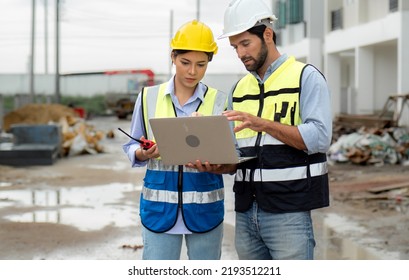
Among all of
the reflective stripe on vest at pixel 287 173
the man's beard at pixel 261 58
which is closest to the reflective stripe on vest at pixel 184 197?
the reflective stripe on vest at pixel 287 173

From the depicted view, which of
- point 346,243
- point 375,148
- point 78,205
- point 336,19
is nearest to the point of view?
point 346,243

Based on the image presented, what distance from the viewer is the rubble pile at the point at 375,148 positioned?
15.4m

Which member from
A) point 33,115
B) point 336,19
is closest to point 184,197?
point 336,19

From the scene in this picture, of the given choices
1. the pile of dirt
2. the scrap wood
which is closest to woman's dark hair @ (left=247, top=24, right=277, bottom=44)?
the scrap wood

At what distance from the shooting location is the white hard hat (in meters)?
3.14

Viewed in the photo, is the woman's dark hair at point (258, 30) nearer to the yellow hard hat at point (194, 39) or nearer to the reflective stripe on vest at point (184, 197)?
the yellow hard hat at point (194, 39)

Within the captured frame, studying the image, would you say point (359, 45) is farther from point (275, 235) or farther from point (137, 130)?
point (275, 235)

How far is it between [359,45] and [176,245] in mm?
21185

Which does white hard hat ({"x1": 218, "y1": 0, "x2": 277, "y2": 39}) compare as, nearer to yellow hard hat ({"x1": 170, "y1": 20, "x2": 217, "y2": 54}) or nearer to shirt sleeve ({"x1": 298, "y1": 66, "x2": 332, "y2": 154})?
yellow hard hat ({"x1": 170, "y1": 20, "x2": 217, "y2": 54})

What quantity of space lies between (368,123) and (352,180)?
21.6 feet

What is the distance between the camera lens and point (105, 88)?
45.7 meters

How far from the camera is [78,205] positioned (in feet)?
33.7
